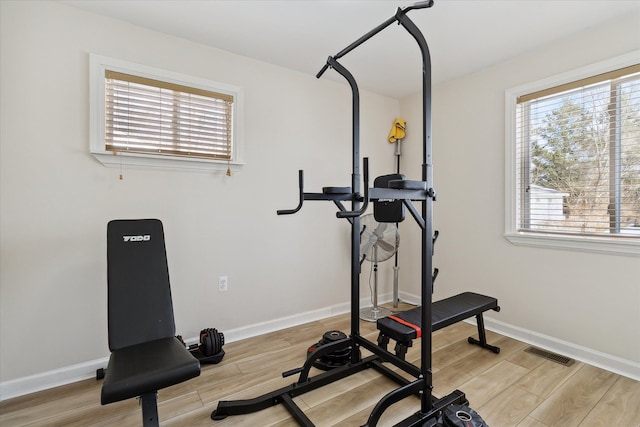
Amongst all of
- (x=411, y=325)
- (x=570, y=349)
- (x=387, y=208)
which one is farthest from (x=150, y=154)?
(x=570, y=349)

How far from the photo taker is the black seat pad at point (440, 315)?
5.84ft

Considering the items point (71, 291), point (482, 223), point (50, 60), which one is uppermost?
point (50, 60)

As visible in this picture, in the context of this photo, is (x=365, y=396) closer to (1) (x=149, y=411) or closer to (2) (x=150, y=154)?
(1) (x=149, y=411)

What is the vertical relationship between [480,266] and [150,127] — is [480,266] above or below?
below

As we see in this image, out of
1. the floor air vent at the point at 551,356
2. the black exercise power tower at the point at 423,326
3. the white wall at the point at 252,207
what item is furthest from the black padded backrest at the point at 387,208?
the floor air vent at the point at 551,356

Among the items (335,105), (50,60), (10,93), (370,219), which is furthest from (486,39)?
(10,93)

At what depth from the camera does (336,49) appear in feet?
8.25

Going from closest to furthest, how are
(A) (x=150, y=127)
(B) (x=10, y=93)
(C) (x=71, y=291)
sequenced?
(B) (x=10, y=93) < (C) (x=71, y=291) < (A) (x=150, y=127)

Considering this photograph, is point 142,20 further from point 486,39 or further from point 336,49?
point 486,39

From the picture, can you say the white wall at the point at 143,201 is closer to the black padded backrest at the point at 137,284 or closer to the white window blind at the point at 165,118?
the white window blind at the point at 165,118

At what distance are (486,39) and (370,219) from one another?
5.88 feet

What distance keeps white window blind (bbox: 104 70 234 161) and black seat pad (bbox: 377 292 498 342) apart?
178 centimetres

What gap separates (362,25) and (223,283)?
225 cm

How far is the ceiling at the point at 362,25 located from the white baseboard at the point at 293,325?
7.69 ft
